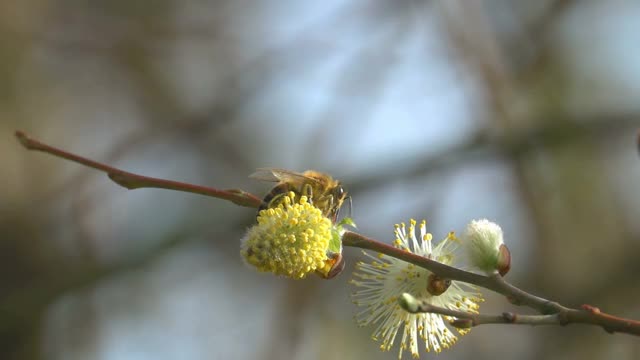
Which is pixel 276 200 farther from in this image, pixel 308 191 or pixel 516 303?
pixel 516 303

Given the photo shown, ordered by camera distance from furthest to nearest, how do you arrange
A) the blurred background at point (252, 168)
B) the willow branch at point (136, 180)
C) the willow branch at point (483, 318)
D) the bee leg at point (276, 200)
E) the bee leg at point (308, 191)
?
1. the blurred background at point (252, 168)
2. the bee leg at point (308, 191)
3. the bee leg at point (276, 200)
4. the willow branch at point (136, 180)
5. the willow branch at point (483, 318)

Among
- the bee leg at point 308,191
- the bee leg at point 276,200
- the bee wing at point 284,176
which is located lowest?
the bee leg at point 276,200

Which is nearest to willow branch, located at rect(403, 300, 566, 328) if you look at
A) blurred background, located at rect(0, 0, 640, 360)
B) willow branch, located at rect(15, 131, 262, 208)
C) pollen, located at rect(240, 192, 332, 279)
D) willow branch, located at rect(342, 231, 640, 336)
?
willow branch, located at rect(342, 231, 640, 336)

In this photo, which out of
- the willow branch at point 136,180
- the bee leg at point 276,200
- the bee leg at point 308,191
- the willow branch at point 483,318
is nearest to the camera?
the willow branch at point 483,318

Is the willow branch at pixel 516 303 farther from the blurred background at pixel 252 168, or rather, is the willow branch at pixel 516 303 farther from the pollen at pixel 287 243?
the blurred background at pixel 252 168

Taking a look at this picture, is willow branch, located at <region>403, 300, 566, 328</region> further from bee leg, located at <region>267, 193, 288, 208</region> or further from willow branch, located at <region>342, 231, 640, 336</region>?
bee leg, located at <region>267, 193, 288, 208</region>

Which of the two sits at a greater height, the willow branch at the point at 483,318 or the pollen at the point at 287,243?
the pollen at the point at 287,243

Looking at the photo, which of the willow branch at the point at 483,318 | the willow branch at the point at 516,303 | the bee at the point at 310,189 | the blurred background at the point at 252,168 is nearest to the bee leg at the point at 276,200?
the bee at the point at 310,189

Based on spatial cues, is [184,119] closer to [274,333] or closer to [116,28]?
[116,28]
